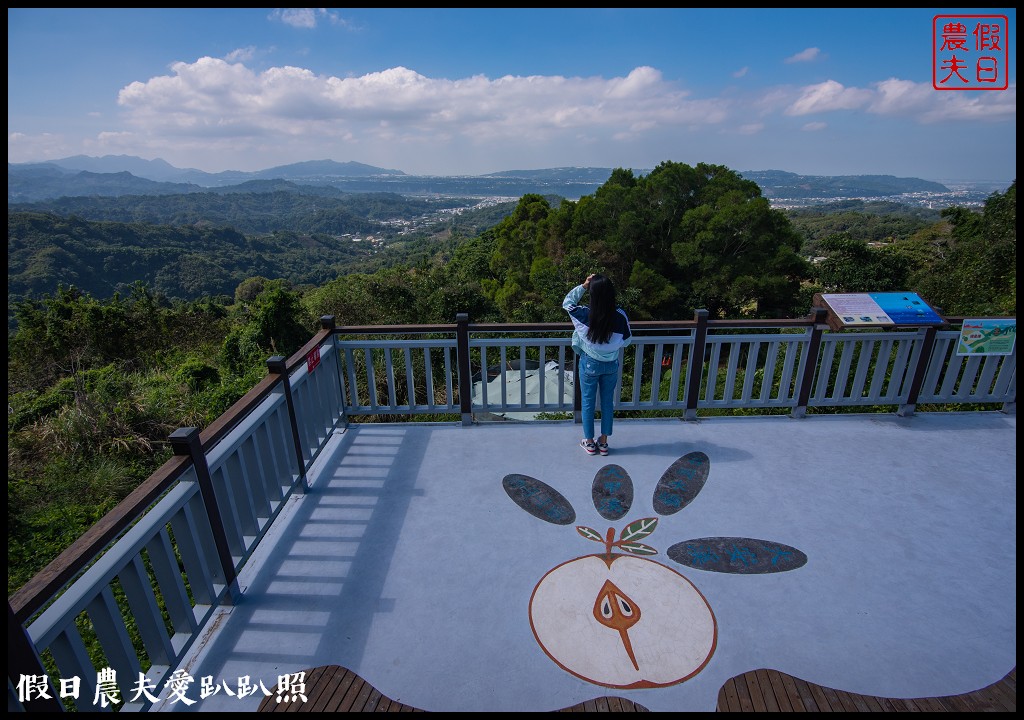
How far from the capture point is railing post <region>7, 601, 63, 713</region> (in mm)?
1396

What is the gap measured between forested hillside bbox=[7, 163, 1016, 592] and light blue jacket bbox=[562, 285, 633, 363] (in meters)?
4.74

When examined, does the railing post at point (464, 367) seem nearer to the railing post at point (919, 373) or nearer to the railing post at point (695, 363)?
the railing post at point (695, 363)

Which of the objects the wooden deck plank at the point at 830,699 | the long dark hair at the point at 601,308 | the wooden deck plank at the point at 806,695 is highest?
the long dark hair at the point at 601,308

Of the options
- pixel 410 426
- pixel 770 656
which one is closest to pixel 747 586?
pixel 770 656

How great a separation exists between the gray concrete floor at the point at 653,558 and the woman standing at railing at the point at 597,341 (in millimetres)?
268

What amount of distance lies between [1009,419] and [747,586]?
3489 mm

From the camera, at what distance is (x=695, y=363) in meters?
4.11

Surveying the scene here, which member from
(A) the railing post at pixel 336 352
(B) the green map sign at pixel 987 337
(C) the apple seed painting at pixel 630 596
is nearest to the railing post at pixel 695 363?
(C) the apple seed painting at pixel 630 596

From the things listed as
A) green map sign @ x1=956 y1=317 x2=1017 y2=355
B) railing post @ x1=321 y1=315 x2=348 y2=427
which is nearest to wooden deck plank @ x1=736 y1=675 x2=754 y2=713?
railing post @ x1=321 y1=315 x2=348 y2=427

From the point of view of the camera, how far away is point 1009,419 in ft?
14.1

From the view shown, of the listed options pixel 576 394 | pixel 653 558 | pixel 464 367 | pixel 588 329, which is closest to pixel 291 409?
pixel 464 367

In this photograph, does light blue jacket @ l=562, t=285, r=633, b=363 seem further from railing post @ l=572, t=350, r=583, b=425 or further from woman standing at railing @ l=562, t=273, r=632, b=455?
railing post @ l=572, t=350, r=583, b=425

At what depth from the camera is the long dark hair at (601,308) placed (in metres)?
3.29

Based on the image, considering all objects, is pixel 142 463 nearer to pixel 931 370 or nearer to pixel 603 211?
pixel 931 370
